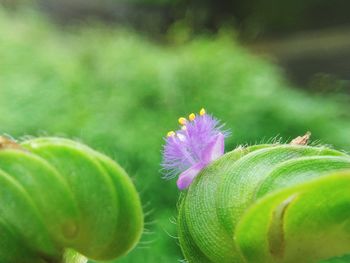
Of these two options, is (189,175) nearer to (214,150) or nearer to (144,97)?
(214,150)

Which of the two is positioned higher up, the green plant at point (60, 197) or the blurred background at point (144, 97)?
the green plant at point (60, 197)

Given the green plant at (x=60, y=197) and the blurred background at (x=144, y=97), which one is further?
the blurred background at (x=144, y=97)

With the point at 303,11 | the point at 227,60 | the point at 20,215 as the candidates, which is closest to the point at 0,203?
the point at 20,215

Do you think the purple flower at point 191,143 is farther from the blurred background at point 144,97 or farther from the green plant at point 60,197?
the blurred background at point 144,97

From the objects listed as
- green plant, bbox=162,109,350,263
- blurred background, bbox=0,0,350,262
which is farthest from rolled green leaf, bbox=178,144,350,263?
blurred background, bbox=0,0,350,262

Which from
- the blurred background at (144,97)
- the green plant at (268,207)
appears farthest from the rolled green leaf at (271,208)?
the blurred background at (144,97)

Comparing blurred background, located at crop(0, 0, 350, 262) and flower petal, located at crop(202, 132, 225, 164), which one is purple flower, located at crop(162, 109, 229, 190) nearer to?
flower petal, located at crop(202, 132, 225, 164)

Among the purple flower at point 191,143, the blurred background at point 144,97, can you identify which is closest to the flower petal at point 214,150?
the purple flower at point 191,143

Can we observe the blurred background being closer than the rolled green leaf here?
No

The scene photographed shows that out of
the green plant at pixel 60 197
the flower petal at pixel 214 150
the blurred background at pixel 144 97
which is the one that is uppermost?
the flower petal at pixel 214 150
